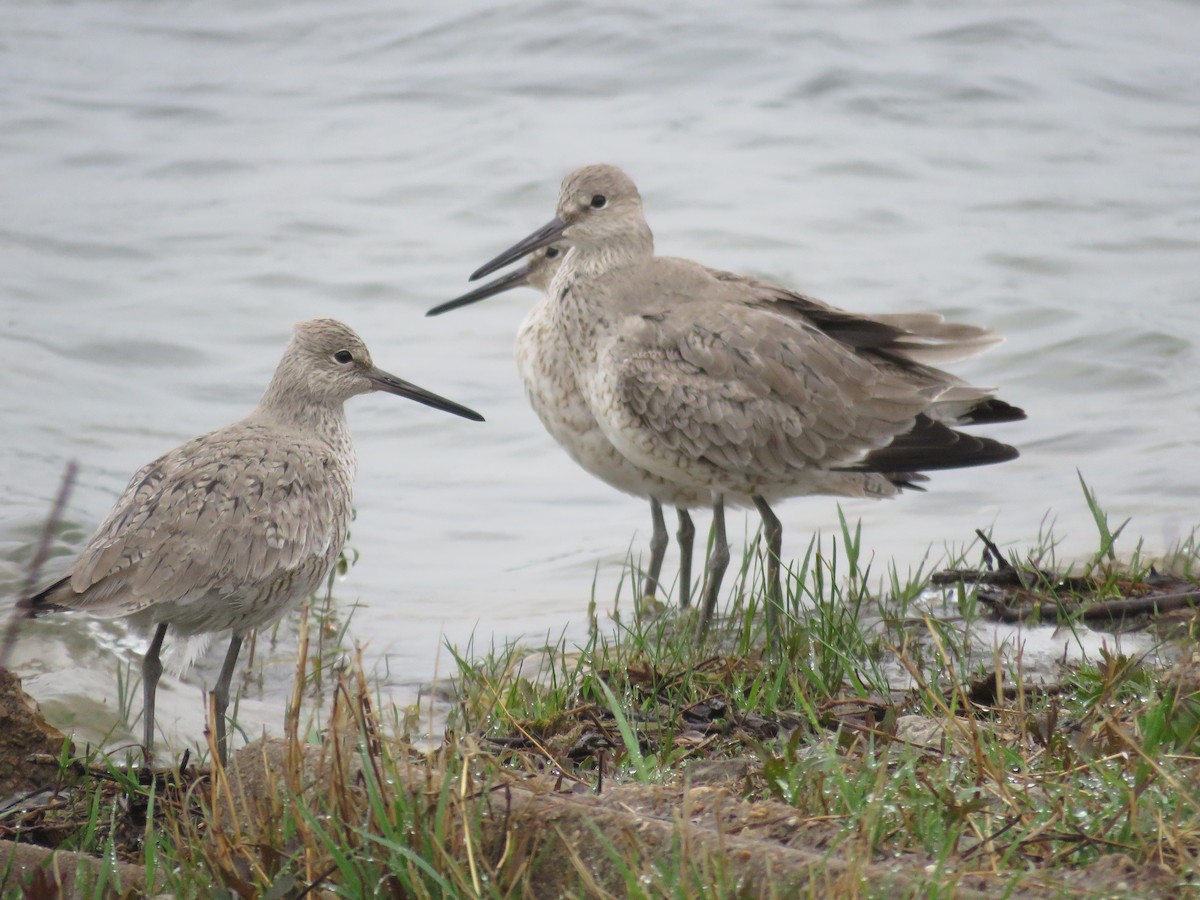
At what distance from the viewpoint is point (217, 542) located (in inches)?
191

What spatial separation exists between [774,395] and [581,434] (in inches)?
42.9

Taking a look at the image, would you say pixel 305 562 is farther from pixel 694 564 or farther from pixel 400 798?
pixel 694 564

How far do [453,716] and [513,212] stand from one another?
9.86 m

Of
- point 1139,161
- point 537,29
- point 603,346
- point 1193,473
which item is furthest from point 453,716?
point 537,29

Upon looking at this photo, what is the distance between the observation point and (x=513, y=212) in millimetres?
13828

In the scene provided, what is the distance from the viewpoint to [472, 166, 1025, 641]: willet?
20.2 feet

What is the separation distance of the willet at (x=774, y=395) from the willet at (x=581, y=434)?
0.78ft

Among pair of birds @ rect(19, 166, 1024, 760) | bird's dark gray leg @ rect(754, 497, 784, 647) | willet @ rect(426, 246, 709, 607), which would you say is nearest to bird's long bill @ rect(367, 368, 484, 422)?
pair of birds @ rect(19, 166, 1024, 760)

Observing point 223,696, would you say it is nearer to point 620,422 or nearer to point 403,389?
point 403,389

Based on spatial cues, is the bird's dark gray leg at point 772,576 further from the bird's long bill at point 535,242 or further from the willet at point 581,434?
the bird's long bill at point 535,242

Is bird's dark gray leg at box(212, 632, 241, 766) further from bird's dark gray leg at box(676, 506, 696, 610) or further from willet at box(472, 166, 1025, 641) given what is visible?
bird's dark gray leg at box(676, 506, 696, 610)

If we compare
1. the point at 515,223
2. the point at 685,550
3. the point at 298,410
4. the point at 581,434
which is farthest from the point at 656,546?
the point at 515,223

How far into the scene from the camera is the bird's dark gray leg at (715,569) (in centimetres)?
546

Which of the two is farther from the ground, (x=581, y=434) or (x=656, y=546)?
(x=581, y=434)
